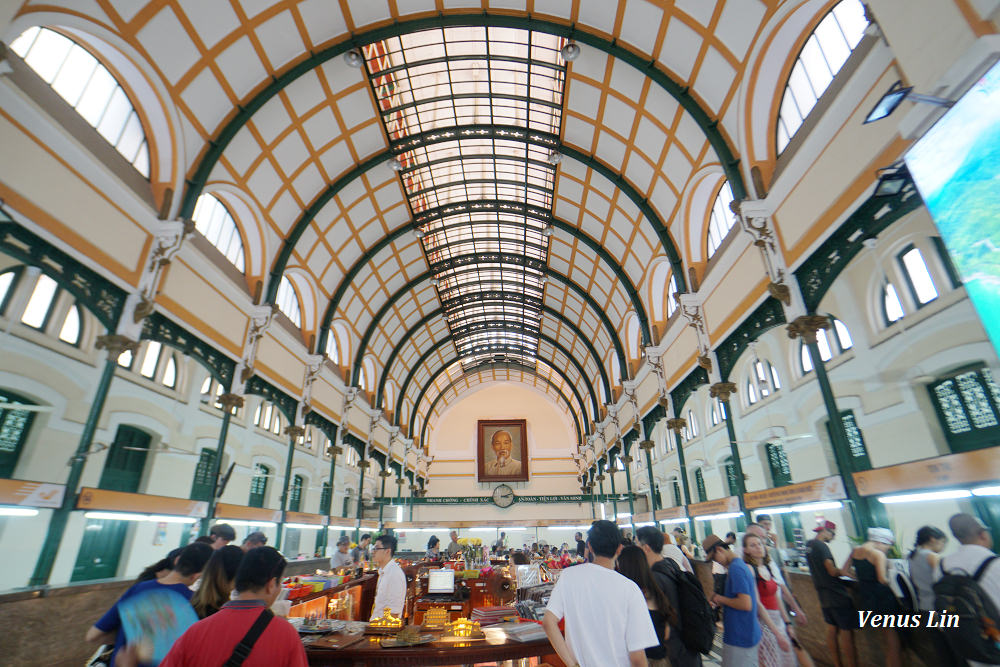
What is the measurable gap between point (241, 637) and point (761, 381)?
12.3 m

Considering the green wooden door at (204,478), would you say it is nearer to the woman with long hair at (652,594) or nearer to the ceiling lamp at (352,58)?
the ceiling lamp at (352,58)

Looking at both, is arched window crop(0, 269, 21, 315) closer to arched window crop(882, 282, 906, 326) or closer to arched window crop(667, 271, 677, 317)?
arched window crop(882, 282, 906, 326)

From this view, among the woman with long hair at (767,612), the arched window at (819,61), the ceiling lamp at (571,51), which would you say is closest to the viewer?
the woman with long hair at (767,612)

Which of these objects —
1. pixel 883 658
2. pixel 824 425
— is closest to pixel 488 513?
pixel 824 425

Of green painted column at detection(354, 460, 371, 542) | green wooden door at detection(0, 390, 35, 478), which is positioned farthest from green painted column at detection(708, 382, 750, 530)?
green painted column at detection(354, 460, 371, 542)

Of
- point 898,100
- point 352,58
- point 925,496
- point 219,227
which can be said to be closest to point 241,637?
point 898,100

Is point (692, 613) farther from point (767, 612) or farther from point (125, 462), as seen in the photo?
point (125, 462)

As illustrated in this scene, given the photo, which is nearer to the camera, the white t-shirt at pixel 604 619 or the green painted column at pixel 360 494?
the white t-shirt at pixel 604 619

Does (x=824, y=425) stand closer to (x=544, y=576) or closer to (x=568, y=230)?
(x=544, y=576)

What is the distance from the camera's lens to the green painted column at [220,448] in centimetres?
1131

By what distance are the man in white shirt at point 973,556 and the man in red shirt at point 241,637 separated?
17.2ft

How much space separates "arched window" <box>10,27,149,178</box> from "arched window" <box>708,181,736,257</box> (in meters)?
14.1

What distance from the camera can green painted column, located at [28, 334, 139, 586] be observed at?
7171 mm

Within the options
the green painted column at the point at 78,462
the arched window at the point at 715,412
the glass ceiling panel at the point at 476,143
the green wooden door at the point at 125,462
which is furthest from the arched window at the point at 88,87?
the arched window at the point at 715,412
